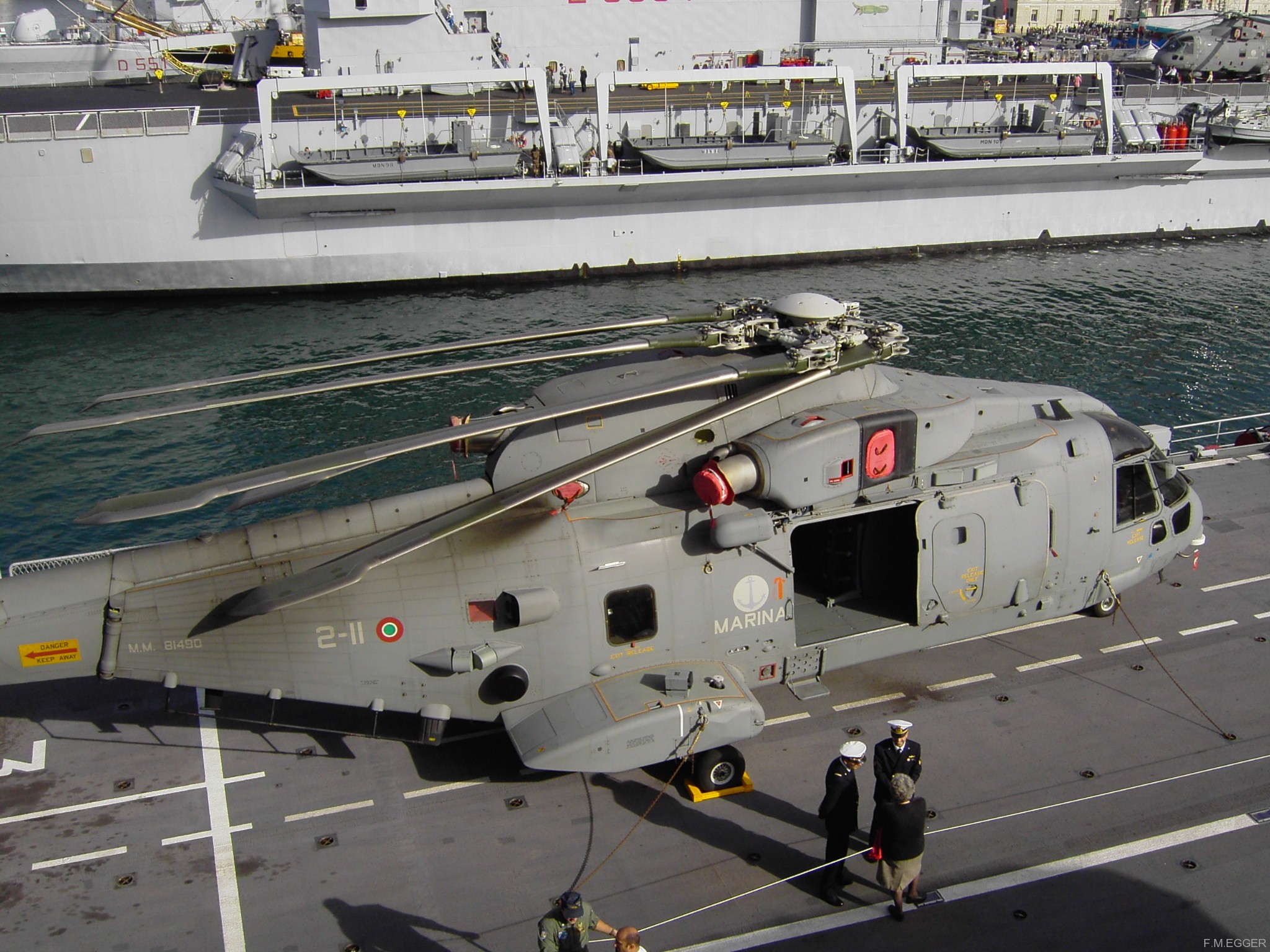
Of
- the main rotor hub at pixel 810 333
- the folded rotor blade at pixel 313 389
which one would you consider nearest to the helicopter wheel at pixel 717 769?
the main rotor hub at pixel 810 333

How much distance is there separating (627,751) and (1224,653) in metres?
9.41

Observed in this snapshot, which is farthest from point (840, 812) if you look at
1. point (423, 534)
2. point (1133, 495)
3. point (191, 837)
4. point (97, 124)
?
point (97, 124)

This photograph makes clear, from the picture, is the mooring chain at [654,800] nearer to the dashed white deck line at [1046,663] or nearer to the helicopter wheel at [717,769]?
the helicopter wheel at [717,769]

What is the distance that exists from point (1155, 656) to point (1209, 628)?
1373 mm

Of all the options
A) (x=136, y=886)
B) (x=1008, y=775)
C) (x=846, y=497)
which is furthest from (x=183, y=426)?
(x=1008, y=775)

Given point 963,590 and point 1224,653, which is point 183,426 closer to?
point 963,590

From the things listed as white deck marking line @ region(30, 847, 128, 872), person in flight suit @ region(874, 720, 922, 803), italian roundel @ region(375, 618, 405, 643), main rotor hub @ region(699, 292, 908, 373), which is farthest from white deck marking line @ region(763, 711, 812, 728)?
white deck marking line @ region(30, 847, 128, 872)

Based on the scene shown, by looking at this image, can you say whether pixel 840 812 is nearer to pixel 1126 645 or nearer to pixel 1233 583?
pixel 1126 645

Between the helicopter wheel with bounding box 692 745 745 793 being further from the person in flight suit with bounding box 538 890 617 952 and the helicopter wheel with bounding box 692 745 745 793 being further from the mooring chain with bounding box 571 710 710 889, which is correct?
the person in flight suit with bounding box 538 890 617 952

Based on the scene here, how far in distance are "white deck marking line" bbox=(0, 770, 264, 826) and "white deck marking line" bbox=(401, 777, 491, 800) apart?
1.98 meters

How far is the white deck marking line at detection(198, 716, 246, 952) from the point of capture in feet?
34.0

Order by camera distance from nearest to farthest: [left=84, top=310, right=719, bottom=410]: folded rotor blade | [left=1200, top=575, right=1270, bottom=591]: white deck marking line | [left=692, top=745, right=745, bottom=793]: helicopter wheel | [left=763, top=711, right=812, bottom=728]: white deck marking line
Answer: [left=84, top=310, right=719, bottom=410]: folded rotor blade < [left=692, top=745, right=745, bottom=793]: helicopter wheel < [left=763, top=711, right=812, bottom=728]: white deck marking line < [left=1200, top=575, right=1270, bottom=591]: white deck marking line

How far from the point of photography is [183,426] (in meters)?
29.2

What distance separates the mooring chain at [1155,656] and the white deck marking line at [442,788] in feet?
31.0
